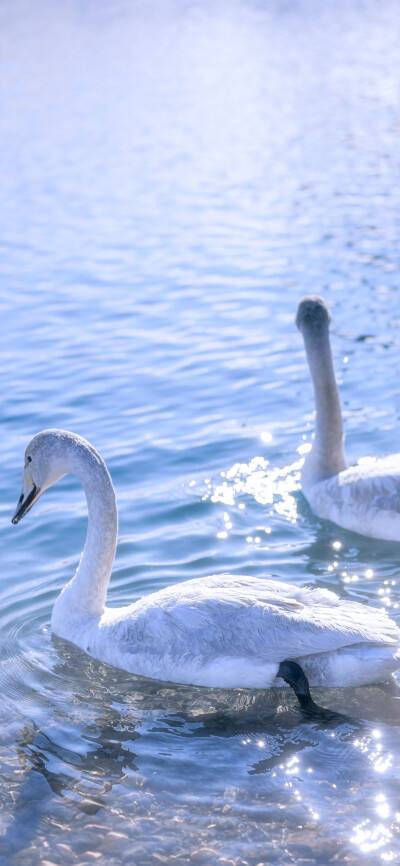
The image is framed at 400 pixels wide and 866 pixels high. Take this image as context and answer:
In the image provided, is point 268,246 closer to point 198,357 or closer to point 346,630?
point 198,357

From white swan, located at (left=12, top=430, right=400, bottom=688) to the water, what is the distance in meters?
0.23

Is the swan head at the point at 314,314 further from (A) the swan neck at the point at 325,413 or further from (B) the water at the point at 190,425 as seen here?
(B) the water at the point at 190,425

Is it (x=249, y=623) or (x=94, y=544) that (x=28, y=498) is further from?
(x=249, y=623)


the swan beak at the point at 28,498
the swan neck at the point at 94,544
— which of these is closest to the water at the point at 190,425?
the swan neck at the point at 94,544

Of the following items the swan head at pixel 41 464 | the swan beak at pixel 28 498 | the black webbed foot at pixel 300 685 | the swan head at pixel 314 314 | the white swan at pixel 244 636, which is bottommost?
the black webbed foot at pixel 300 685

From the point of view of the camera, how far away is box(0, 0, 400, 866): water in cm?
522

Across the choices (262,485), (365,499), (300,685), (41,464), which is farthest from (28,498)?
(262,485)

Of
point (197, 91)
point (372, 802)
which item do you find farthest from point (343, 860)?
point (197, 91)

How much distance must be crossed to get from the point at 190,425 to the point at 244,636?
195 inches

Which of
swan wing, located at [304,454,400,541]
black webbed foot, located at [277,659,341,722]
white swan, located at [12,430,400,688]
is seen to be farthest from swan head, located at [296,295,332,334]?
black webbed foot, located at [277,659,341,722]

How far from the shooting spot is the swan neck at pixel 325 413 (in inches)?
344

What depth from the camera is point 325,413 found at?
29.1 ft

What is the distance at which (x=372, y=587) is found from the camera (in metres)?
7.26

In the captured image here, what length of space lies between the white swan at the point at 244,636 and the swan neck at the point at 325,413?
2.65 metres
